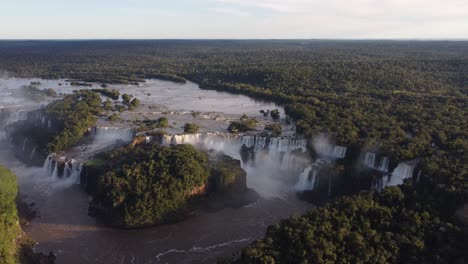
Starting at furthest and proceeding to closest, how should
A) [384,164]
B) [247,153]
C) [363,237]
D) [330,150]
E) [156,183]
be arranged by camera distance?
[247,153] < [330,150] < [384,164] < [156,183] < [363,237]

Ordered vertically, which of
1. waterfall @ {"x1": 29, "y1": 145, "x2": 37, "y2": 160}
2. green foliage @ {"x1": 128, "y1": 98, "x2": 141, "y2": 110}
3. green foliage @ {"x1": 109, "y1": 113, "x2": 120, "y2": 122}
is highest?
green foliage @ {"x1": 109, "y1": 113, "x2": 120, "y2": 122}

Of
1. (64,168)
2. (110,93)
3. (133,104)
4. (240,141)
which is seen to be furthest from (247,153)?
(110,93)

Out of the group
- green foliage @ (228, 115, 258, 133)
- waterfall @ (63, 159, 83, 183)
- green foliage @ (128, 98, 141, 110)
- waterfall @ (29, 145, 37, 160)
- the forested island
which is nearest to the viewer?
the forested island

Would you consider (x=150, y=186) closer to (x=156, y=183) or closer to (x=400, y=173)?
(x=156, y=183)

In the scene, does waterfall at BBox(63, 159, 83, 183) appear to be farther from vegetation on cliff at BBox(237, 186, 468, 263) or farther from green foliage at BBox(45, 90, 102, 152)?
vegetation on cliff at BBox(237, 186, 468, 263)

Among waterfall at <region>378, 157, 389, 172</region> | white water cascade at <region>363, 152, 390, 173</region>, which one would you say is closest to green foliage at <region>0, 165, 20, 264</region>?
white water cascade at <region>363, 152, 390, 173</region>

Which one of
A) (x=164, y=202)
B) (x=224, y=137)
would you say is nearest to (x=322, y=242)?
(x=164, y=202)

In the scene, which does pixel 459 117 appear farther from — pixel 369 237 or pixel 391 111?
pixel 369 237
